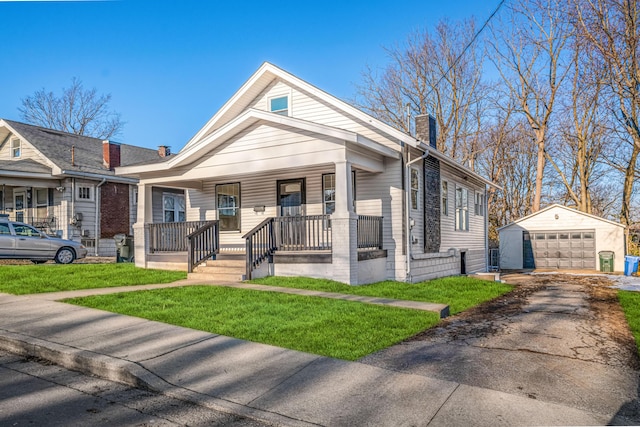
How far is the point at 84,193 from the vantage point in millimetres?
20125

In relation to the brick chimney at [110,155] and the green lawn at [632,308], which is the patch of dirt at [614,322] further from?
the brick chimney at [110,155]

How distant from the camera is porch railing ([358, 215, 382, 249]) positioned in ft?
38.5

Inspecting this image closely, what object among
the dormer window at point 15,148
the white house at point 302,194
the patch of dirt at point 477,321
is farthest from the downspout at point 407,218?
the dormer window at point 15,148

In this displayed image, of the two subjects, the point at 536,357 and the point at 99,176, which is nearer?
the point at 536,357

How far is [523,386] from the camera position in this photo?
4.42 m

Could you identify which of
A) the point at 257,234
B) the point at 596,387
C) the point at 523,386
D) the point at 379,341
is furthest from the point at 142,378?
the point at 257,234

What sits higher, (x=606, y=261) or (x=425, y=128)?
(x=425, y=128)

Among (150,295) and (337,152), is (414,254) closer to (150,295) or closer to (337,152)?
(337,152)

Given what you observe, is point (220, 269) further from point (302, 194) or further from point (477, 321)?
point (477, 321)

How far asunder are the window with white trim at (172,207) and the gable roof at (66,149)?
2.70 m

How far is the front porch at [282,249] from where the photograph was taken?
11.4 meters

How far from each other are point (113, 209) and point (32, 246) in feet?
21.9

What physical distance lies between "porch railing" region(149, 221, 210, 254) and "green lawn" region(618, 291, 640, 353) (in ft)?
32.9

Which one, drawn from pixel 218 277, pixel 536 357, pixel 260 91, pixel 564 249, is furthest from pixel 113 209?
pixel 564 249
